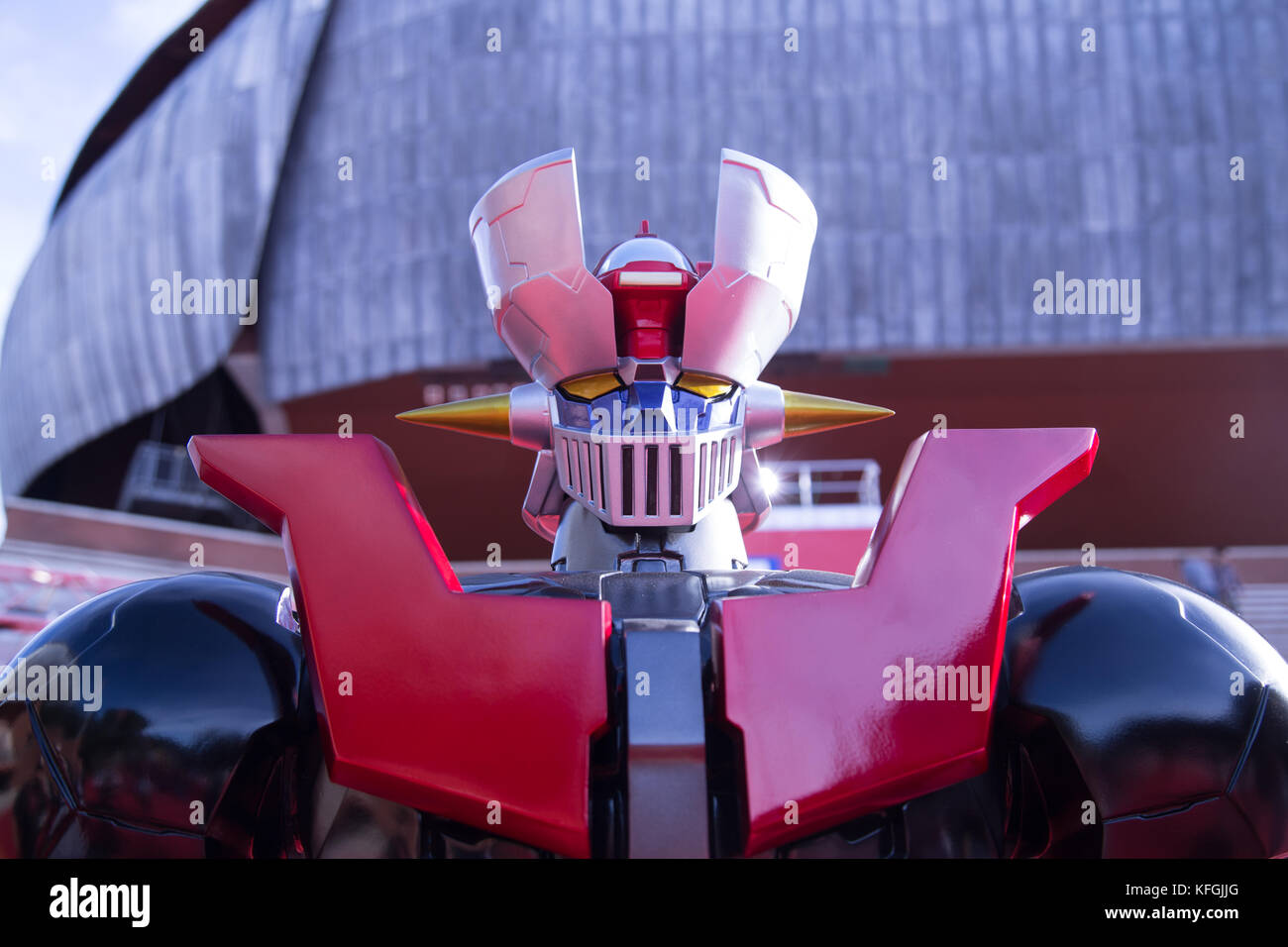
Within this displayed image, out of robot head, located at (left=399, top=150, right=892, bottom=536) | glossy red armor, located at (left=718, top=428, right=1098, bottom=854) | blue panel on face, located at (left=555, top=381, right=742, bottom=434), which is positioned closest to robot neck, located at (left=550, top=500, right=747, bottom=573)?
robot head, located at (left=399, top=150, right=892, bottom=536)

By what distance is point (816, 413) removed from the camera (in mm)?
3514

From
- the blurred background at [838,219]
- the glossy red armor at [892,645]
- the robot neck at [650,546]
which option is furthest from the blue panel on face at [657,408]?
the blurred background at [838,219]

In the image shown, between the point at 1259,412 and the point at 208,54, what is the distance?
Answer: 2541 centimetres

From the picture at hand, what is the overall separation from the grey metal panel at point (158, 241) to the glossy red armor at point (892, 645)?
72.2 feet

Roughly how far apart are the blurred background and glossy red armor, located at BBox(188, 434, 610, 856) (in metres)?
17.2

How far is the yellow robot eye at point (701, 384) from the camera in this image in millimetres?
3020

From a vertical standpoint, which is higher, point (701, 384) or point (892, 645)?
point (701, 384)

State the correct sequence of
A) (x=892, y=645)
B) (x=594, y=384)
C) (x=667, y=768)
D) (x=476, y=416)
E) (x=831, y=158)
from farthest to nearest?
(x=831, y=158) → (x=476, y=416) → (x=594, y=384) → (x=892, y=645) → (x=667, y=768)

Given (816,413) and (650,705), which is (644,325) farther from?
(650,705)

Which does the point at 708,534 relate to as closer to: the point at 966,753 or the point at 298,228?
the point at 966,753

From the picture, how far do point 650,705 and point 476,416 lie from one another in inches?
65.5

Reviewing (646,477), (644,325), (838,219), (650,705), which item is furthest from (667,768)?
(838,219)

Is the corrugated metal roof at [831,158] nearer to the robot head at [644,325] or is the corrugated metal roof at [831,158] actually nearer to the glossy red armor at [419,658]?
the robot head at [644,325]

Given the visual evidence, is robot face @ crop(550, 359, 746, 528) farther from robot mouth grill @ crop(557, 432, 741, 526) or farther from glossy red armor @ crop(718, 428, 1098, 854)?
glossy red armor @ crop(718, 428, 1098, 854)
